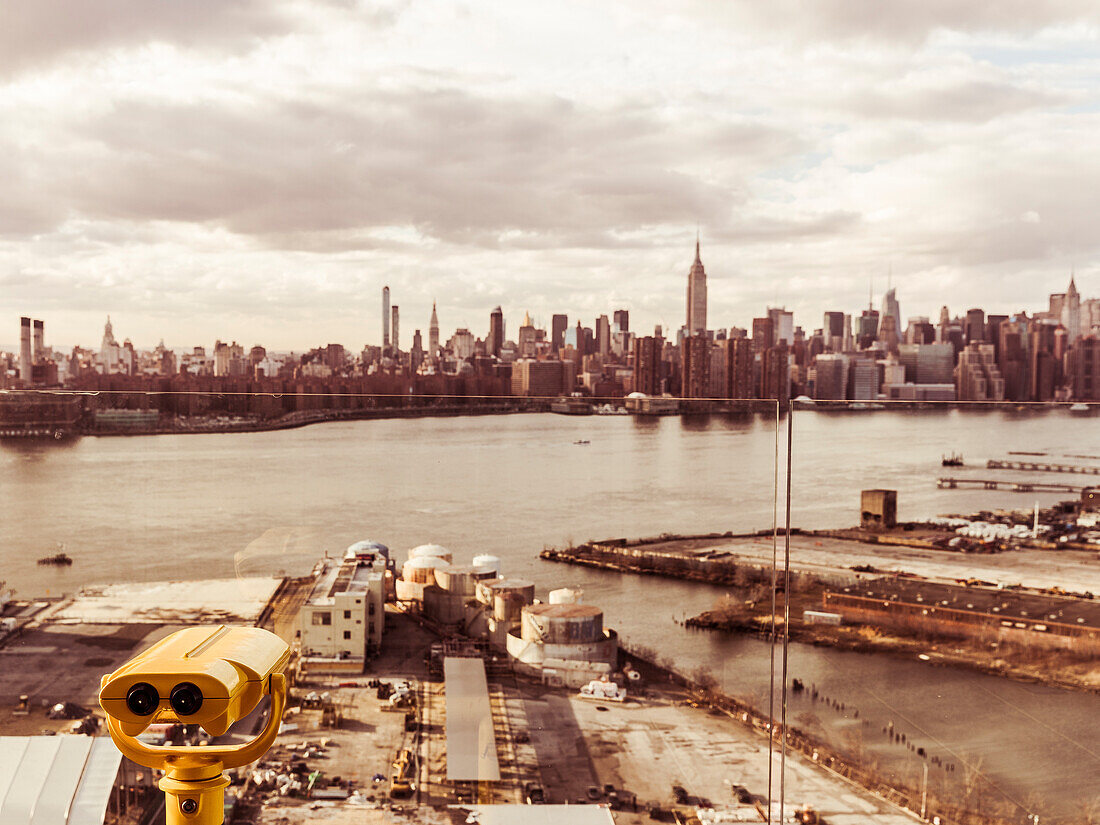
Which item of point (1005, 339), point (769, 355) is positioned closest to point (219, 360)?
point (769, 355)

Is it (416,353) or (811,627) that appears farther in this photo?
(416,353)

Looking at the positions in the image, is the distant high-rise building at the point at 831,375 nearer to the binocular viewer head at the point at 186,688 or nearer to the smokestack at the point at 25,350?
the smokestack at the point at 25,350

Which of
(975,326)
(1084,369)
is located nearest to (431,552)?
(1084,369)

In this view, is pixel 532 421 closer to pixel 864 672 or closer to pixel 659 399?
pixel 659 399

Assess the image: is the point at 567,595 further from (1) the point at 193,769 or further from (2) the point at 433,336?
(2) the point at 433,336

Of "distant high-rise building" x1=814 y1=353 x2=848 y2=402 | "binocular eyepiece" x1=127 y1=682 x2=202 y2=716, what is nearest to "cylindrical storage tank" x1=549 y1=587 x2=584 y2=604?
"binocular eyepiece" x1=127 y1=682 x2=202 y2=716

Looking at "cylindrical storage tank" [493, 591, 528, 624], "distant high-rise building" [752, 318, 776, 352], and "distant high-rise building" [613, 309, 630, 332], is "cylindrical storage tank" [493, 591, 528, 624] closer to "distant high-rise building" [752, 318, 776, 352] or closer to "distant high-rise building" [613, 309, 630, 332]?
"distant high-rise building" [613, 309, 630, 332]
